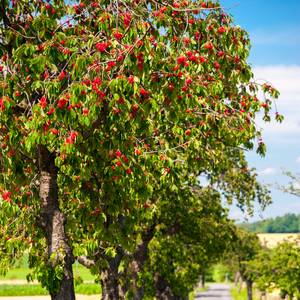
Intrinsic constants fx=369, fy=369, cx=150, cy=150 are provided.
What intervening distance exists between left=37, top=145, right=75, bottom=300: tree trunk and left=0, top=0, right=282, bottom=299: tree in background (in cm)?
2

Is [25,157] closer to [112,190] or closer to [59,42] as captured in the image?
[112,190]

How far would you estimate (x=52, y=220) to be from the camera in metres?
6.75

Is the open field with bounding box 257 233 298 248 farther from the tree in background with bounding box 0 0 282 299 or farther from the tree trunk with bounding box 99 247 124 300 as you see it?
the tree in background with bounding box 0 0 282 299

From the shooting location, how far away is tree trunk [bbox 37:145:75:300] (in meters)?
6.44

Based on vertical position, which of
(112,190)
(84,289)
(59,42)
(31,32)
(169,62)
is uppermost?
(31,32)

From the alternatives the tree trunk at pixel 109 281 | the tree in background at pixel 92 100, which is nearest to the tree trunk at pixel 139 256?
the tree trunk at pixel 109 281

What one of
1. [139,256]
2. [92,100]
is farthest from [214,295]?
[92,100]

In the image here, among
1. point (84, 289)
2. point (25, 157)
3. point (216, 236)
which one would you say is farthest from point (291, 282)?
point (84, 289)

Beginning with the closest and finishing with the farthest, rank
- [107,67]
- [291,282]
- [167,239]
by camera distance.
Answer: [107,67], [167,239], [291,282]

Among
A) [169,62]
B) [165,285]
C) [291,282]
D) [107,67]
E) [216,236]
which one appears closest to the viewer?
[107,67]

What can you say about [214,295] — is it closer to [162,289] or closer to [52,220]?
[162,289]

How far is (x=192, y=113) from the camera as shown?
25.1 ft

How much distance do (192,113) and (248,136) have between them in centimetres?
165

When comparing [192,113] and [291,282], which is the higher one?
[192,113]
